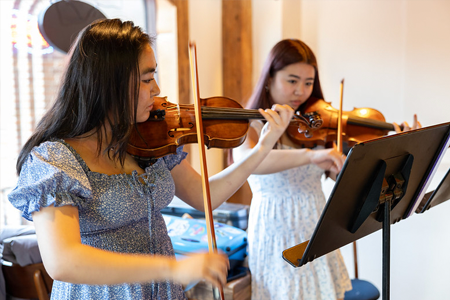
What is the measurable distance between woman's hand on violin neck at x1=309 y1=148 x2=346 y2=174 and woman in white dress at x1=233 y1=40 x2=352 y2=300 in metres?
0.16

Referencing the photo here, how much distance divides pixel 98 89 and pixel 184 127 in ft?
1.18

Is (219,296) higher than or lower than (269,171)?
lower

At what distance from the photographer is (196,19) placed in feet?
9.24

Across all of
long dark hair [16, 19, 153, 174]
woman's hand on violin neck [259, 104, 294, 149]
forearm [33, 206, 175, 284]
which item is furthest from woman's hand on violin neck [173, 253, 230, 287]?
woman's hand on violin neck [259, 104, 294, 149]

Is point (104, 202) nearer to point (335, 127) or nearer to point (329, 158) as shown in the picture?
point (329, 158)

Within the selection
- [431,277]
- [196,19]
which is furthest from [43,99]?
[431,277]

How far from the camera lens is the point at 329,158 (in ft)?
4.82

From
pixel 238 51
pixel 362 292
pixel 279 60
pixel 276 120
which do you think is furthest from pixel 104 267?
pixel 238 51

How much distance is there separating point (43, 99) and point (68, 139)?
4.97 feet

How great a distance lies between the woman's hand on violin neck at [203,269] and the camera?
2.48ft

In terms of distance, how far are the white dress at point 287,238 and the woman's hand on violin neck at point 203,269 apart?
956mm

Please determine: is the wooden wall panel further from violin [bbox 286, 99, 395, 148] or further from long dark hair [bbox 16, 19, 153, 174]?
long dark hair [bbox 16, 19, 153, 174]

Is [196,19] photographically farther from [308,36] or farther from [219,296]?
[219,296]

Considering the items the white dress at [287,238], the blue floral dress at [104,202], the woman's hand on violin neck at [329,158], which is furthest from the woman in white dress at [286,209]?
the blue floral dress at [104,202]
